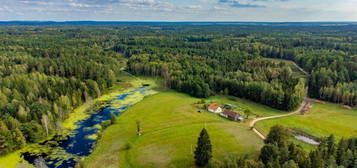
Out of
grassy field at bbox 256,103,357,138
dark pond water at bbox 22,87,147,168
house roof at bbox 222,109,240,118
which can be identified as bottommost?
dark pond water at bbox 22,87,147,168

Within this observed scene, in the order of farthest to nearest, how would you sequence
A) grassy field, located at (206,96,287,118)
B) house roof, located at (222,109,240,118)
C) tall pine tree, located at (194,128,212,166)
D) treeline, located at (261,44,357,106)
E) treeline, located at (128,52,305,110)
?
treeline, located at (261,44,357,106) → treeline, located at (128,52,305,110) → grassy field, located at (206,96,287,118) → house roof, located at (222,109,240,118) → tall pine tree, located at (194,128,212,166)

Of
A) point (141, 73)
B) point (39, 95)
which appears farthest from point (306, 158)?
point (141, 73)

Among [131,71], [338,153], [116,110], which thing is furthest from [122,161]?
[131,71]

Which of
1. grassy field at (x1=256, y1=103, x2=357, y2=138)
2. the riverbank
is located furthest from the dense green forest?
grassy field at (x1=256, y1=103, x2=357, y2=138)

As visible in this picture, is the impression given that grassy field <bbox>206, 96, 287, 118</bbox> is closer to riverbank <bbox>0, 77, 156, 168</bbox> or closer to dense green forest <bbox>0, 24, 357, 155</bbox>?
dense green forest <bbox>0, 24, 357, 155</bbox>

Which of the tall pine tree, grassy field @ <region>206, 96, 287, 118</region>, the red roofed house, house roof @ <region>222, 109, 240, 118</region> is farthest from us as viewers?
grassy field @ <region>206, 96, 287, 118</region>
